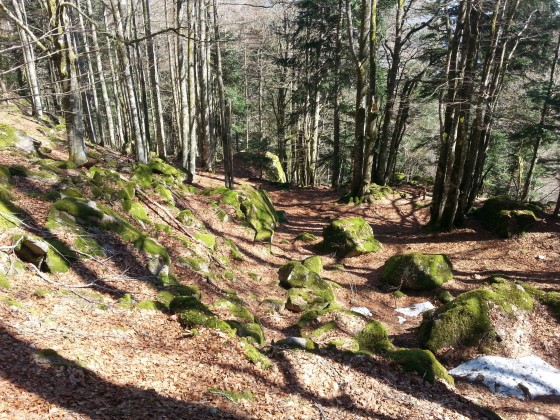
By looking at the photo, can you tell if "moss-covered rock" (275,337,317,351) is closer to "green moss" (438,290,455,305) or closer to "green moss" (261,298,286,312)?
"green moss" (261,298,286,312)

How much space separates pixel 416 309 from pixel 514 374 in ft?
10.1

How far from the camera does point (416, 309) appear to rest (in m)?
9.74

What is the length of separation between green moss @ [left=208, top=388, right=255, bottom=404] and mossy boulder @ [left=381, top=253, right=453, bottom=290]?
23.3ft

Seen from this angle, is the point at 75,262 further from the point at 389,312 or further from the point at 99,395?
the point at 389,312

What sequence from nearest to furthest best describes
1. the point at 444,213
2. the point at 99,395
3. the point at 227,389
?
1. the point at 99,395
2. the point at 227,389
3. the point at 444,213

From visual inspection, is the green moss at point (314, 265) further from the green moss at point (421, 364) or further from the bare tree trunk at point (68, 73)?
the bare tree trunk at point (68, 73)

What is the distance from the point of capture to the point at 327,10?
21.3 metres

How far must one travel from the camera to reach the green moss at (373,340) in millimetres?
6941


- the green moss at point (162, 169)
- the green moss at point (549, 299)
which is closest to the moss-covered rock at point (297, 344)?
the green moss at point (549, 299)

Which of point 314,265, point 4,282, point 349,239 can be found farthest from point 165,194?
point 4,282

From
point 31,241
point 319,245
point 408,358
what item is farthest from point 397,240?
point 31,241

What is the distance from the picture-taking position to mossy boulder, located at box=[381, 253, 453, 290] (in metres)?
10.5

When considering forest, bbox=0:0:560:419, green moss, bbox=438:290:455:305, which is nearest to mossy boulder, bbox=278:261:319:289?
forest, bbox=0:0:560:419

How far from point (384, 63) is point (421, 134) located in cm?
1024
